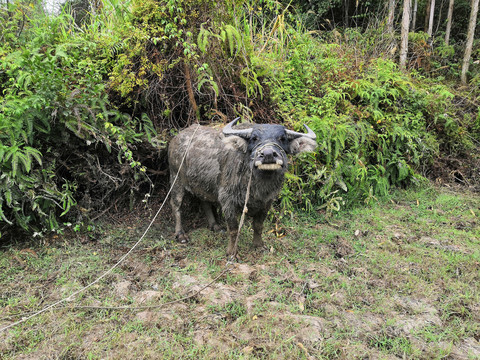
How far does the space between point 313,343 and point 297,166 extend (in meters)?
2.70

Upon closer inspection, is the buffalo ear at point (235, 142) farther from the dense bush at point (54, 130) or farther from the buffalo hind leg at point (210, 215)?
the buffalo hind leg at point (210, 215)

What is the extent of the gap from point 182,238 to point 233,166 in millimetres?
1250

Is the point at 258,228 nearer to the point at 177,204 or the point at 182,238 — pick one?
the point at 182,238

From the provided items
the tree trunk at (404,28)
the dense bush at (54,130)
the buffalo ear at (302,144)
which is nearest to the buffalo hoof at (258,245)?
the buffalo ear at (302,144)

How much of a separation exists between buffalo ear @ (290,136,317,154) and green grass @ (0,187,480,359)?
125cm

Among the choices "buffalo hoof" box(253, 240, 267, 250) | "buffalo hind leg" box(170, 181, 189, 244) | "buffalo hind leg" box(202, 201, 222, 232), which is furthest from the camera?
"buffalo hind leg" box(202, 201, 222, 232)

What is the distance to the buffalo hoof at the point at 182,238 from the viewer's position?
4.13 m

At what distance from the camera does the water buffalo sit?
10.5 ft

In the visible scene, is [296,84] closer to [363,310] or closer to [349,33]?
[349,33]

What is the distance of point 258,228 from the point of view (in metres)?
3.83

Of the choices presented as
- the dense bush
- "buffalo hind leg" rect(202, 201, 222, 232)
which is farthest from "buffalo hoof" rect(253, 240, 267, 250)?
the dense bush

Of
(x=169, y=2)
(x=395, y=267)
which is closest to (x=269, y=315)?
(x=395, y=267)

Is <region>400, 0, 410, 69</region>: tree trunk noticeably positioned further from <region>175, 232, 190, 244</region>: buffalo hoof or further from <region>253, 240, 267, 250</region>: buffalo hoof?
<region>175, 232, 190, 244</region>: buffalo hoof

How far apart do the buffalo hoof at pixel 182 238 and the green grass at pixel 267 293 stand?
0.12m
